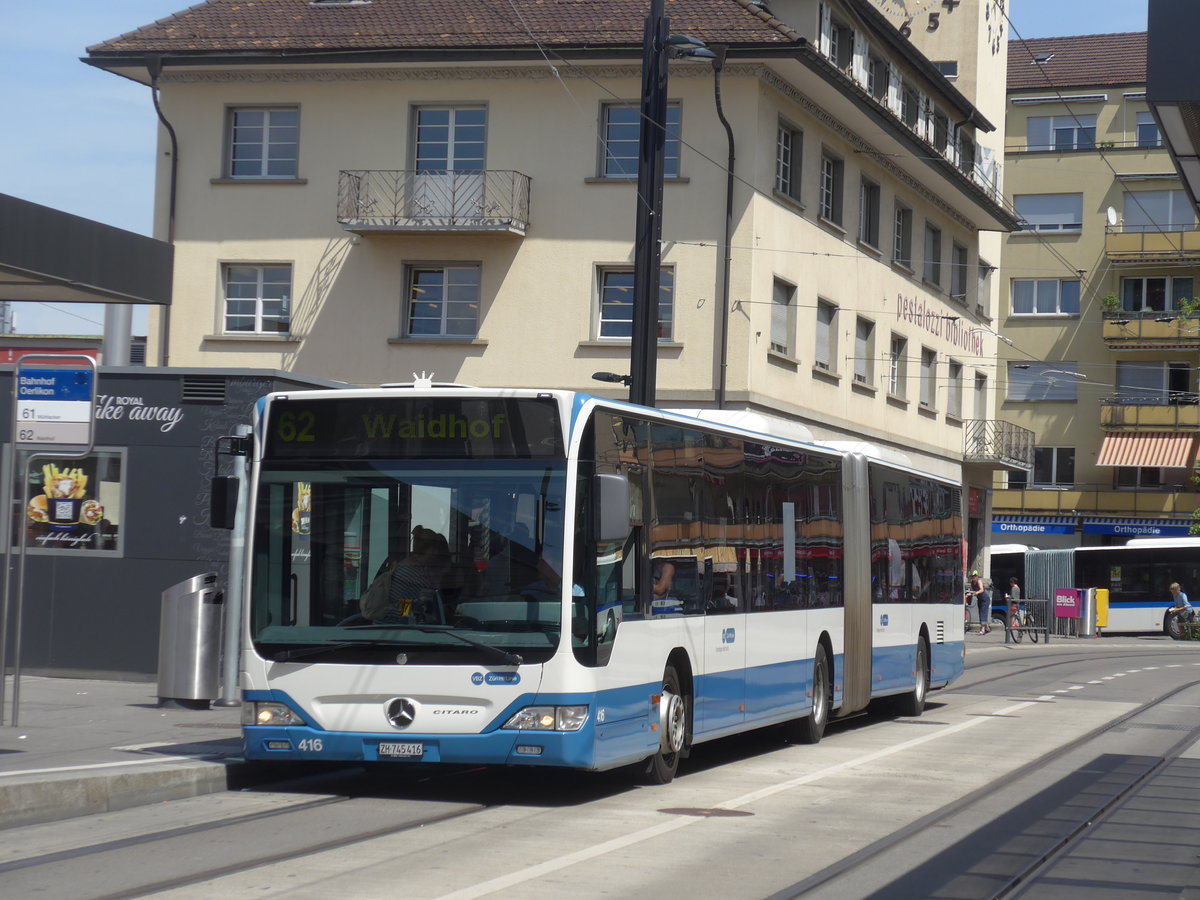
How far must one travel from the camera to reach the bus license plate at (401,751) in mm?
10992

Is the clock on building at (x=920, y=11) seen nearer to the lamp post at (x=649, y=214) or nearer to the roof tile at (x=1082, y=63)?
the roof tile at (x=1082, y=63)

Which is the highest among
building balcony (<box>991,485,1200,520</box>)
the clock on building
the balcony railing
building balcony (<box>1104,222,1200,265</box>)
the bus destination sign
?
the clock on building

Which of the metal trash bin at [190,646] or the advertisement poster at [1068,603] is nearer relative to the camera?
the metal trash bin at [190,646]

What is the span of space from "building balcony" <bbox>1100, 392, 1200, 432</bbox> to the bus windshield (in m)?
53.7

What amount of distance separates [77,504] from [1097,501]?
4976 centimetres

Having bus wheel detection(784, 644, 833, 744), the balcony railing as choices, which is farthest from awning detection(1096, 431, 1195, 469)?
bus wheel detection(784, 644, 833, 744)

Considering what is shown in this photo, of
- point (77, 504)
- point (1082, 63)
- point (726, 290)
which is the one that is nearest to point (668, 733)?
point (77, 504)

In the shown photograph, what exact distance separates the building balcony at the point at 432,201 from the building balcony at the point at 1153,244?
37.0 m

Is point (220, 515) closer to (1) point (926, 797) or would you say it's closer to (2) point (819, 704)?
(1) point (926, 797)

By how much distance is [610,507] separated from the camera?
10953 mm

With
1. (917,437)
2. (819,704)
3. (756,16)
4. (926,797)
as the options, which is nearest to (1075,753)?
(819,704)

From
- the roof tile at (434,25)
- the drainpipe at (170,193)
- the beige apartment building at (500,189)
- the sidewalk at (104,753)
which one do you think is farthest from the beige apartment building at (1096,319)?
the sidewalk at (104,753)

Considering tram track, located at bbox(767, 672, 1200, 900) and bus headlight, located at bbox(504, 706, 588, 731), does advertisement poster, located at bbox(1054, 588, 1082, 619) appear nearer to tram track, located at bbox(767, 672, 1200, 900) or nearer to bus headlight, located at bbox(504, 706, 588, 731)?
tram track, located at bbox(767, 672, 1200, 900)

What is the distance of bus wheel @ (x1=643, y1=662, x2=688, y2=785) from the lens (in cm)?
1223
